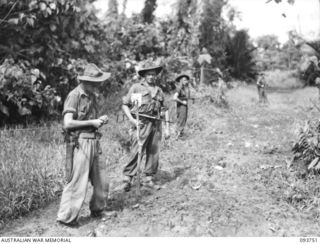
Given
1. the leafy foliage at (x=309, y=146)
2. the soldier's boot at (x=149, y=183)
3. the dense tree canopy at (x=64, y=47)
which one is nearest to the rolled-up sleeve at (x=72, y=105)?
the soldier's boot at (x=149, y=183)

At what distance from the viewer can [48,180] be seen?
17.5ft

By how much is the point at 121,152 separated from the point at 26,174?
8.19 feet

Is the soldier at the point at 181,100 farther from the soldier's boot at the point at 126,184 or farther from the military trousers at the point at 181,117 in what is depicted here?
the soldier's boot at the point at 126,184

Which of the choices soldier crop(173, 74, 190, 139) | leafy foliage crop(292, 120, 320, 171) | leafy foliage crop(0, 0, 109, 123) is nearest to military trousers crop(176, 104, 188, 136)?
soldier crop(173, 74, 190, 139)

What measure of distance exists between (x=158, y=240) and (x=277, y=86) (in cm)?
2539

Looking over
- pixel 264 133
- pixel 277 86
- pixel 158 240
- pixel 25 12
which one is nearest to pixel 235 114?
pixel 264 133

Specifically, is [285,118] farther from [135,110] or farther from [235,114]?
[135,110]

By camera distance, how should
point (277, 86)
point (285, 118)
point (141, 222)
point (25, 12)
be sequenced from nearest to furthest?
point (141, 222) < point (25, 12) < point (285, 118) < point (277, 86)

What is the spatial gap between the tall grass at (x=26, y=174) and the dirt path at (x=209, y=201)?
0.19 m

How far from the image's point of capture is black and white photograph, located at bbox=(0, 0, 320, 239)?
432 cm

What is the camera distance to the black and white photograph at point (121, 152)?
4.32m

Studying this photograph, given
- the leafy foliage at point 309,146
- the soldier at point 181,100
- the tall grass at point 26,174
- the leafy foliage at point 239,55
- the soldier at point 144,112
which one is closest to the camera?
the tall grass at point 26,174

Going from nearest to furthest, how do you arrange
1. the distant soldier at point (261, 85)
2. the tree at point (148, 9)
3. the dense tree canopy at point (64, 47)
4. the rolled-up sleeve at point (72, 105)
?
1. the rolled-up sleeve at point (72, 105)
2. the dense tree canopy at point (64, 47)
3. the distant soldier at point (261, 85)
4. the tree at point (148, 9)

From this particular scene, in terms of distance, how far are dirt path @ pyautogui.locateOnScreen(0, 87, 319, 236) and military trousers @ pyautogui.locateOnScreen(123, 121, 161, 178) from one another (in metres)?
0.35
